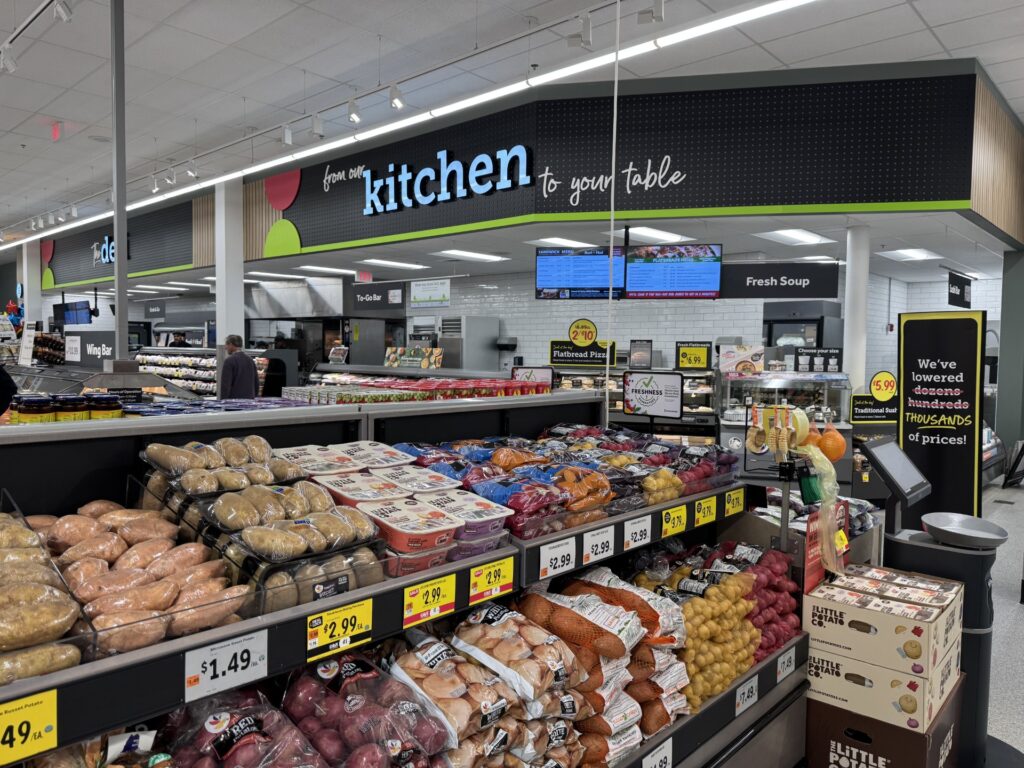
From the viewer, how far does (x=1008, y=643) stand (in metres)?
4.07

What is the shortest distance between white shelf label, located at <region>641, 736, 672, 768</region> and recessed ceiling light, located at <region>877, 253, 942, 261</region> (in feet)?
30.7

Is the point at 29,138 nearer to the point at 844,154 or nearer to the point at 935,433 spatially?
the point at 844,154

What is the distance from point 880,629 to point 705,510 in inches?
27.3

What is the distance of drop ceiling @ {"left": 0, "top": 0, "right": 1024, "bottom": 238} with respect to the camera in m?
5.27

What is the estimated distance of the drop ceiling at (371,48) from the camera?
17.3 feet

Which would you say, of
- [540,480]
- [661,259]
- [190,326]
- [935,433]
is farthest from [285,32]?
[190,326]

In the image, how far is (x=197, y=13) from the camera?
5527 mm

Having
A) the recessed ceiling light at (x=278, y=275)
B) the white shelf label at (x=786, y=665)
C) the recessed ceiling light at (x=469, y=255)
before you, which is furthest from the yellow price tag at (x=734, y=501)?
the recessed ceiling light at (x=278, y=275)

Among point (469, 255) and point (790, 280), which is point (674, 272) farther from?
point (469, 255)

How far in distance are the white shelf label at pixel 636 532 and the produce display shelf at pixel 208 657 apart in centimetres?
61

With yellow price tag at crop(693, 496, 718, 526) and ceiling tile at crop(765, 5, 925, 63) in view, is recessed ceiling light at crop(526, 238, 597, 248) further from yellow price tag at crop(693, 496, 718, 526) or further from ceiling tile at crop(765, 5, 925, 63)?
yellow price tag at crop(693, 496, 718, 526)

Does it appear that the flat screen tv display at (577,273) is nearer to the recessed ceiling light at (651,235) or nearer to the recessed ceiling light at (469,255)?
the recessed ceiling light at (651,235)

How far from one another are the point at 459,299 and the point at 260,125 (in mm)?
5895

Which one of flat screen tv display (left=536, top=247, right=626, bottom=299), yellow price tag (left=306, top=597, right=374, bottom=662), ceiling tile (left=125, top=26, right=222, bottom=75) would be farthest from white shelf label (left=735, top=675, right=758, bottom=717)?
ceiling tile (left=125, top=26, right=222, bottom=75)
